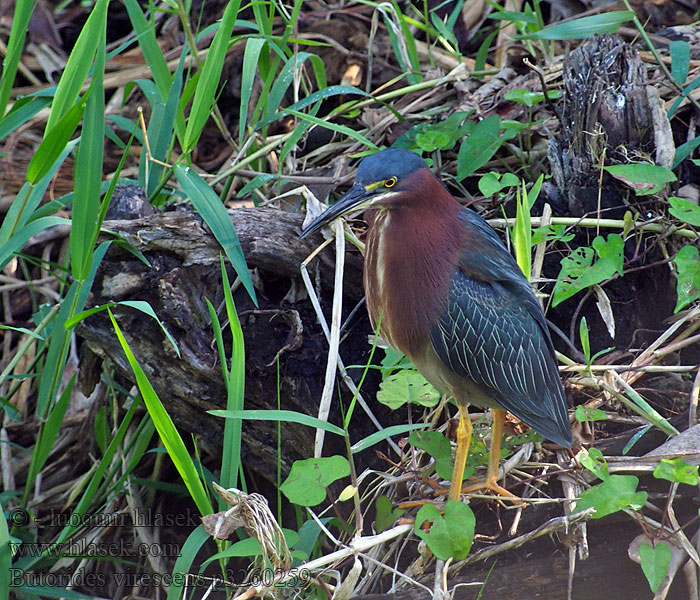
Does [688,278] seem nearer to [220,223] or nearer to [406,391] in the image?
[406,391]

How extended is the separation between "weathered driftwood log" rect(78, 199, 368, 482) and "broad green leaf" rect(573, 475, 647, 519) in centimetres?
92

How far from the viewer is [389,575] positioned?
85.0 inches

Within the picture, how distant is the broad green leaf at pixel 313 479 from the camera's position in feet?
Answer: 5.98

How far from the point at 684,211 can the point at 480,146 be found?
74 cm

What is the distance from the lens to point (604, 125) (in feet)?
8.34

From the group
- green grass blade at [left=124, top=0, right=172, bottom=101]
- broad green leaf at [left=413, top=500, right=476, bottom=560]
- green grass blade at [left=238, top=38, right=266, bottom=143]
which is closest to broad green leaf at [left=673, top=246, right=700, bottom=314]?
broad green leaf at [left=413, top=500, right=476, bottom=560]

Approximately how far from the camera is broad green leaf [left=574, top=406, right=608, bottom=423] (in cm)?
215

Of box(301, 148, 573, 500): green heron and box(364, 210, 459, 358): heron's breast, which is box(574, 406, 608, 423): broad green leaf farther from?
box(364, 210, 459, 358): heron's breast

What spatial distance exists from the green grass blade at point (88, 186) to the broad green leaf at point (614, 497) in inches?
56.2

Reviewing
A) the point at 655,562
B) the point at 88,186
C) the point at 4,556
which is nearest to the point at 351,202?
the point at 88,186

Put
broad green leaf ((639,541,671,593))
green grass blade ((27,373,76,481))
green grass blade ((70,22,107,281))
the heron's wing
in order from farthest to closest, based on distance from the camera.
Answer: green grass blade ((27,373,76,481)) < the heron's wing < green grass blade ((70,22,107,281)) < broad green leaf ((639,541,671,593))

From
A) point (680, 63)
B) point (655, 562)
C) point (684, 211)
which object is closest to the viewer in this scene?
point (655, 562)

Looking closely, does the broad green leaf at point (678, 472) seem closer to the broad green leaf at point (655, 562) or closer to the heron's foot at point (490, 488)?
the broad green leaf at point (655, 562)

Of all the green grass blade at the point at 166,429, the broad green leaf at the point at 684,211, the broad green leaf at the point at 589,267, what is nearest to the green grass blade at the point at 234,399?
the green grass blade at the point at 166,429
